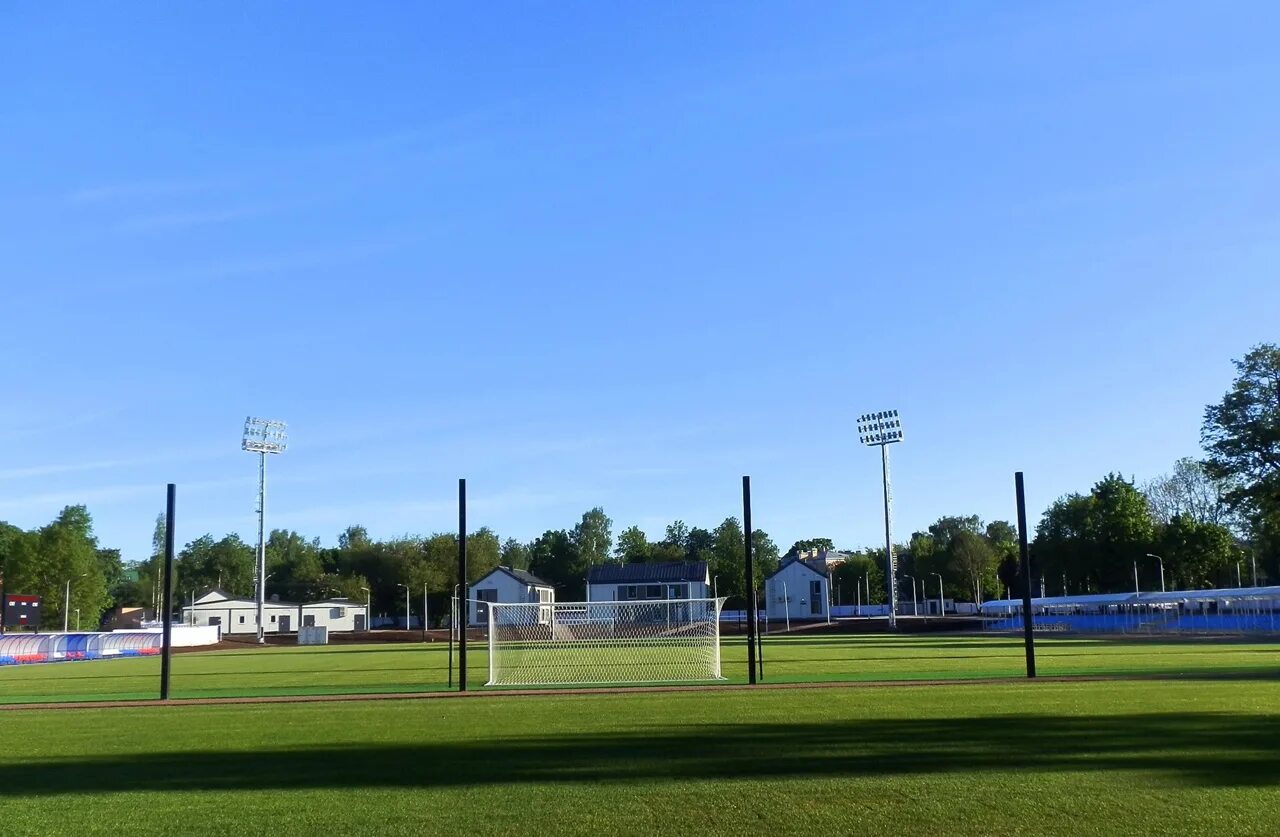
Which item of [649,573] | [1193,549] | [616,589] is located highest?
[1193,549]

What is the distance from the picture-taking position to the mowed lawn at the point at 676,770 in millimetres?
8883

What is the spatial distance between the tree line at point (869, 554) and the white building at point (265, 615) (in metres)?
10.2

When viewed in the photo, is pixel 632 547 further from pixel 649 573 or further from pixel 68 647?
pixel 68 647

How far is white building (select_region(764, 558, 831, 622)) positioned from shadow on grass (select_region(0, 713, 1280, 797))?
9401 cm

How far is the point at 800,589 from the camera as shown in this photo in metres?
109

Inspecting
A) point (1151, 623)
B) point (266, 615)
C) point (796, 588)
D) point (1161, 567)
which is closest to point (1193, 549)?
point (1161, 567)

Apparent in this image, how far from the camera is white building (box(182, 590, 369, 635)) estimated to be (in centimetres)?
10138

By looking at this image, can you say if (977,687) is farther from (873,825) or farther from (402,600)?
(402,600)

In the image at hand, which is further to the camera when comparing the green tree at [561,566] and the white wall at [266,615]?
the green tree at [561,566]

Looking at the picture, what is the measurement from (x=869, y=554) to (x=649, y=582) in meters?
73.7

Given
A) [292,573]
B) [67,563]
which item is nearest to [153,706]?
[67,563]

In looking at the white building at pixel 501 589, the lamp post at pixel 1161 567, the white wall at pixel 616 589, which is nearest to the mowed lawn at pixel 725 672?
the white wall at pixel 616 589

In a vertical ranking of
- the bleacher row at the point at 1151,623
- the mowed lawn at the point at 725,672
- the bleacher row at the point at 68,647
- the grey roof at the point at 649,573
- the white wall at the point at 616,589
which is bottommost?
the bleacher row at the point at 1151,623

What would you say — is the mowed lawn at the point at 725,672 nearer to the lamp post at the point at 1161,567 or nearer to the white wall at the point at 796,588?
the lamp post at the point at 1161,567
